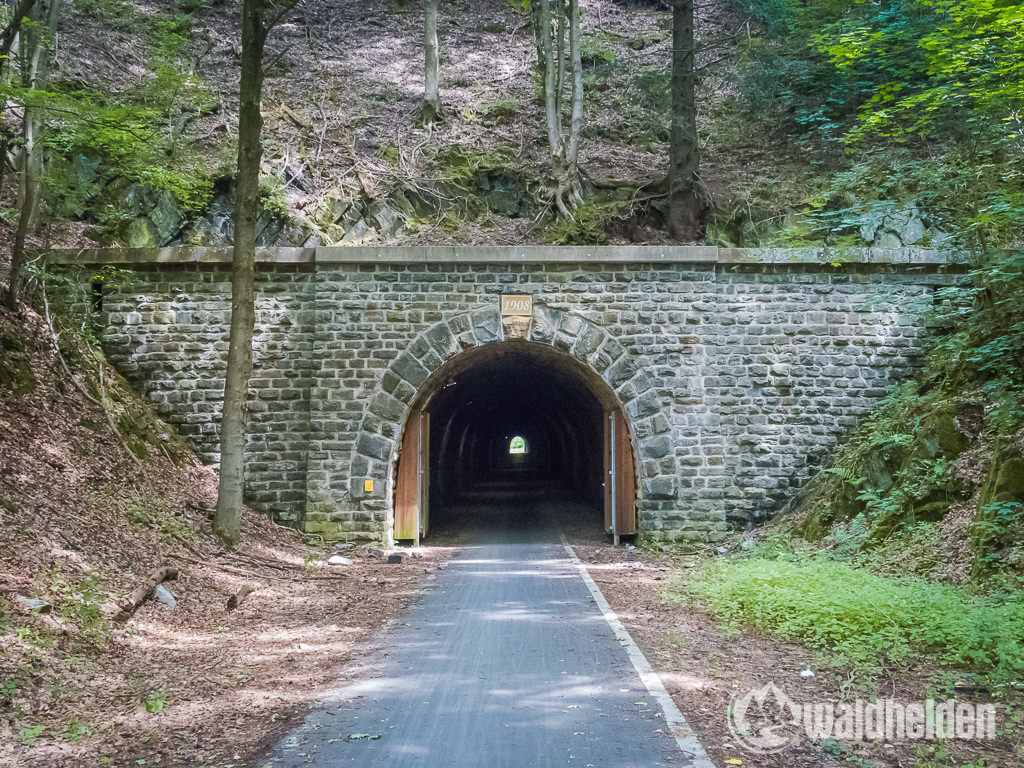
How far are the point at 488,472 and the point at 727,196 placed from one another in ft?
56.0

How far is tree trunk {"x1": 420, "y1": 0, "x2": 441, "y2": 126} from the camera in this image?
1783cm

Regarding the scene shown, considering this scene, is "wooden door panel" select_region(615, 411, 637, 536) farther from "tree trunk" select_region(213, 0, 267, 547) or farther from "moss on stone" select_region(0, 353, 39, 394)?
"moss on stone" select_region(0, 353, 39, 394)

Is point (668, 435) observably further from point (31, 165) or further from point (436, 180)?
point (31, 165)

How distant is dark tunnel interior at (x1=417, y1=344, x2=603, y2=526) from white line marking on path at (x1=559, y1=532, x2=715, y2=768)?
587 centimetres

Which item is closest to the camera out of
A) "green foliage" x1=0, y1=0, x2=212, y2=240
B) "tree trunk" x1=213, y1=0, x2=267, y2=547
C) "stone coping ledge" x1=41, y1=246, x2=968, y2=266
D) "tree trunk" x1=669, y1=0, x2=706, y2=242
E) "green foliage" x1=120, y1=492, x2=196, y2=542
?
"green foliage" x1=120, y1=492, x2=196, y2=542

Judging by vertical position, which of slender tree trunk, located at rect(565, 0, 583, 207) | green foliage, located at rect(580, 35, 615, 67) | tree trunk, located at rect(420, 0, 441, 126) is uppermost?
green foliage, located at rect(580, 35, 615, 67)

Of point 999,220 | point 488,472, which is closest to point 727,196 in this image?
point 999,220

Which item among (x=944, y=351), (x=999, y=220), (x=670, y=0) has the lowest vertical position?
(x=944, y=351)

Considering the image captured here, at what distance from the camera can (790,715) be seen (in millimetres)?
4070

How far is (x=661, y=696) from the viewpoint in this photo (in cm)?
438

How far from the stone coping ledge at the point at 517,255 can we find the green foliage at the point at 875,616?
207 inches

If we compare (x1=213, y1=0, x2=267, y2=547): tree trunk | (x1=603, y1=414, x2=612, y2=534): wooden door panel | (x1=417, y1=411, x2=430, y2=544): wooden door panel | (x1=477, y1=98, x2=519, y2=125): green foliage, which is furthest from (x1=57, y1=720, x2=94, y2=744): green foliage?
(x1=477, y1=98, x2=519, y2=125): green foliage

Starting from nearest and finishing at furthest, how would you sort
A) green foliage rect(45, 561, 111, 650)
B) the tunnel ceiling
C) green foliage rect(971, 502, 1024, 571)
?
green foliage rect(45, 561, 111, 650)
green foliage rect(971, 502, 1024, 571)
the tunnel ceiling

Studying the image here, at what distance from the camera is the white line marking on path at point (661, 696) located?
138 inches
